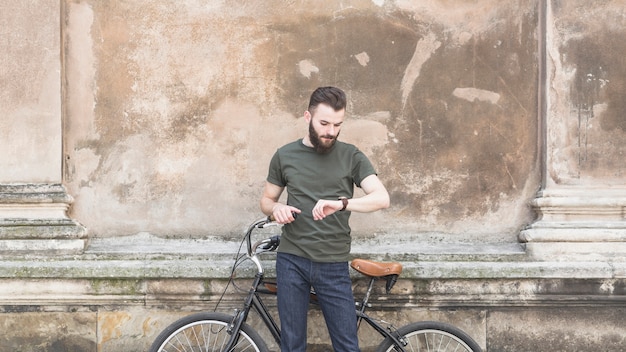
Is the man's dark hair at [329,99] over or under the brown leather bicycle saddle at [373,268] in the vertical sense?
over

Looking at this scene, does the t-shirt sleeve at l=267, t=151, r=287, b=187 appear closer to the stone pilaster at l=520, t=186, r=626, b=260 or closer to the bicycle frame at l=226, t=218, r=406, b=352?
the bicycle frame at l=226, t=218, r=406, b=352

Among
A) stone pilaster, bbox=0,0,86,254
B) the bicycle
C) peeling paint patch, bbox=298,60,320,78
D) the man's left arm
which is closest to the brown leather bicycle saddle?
the bicycle

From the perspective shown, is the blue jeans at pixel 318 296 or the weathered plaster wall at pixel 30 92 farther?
the weathered plaster wall at pixel 30 92

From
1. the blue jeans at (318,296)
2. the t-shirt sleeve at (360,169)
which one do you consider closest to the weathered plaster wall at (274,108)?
the t-shirt sleeve at (360,169)

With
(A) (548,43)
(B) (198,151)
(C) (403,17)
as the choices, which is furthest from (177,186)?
(A) (548,43)

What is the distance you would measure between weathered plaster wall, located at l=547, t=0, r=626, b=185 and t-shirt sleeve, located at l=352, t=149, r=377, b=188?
5.51ft

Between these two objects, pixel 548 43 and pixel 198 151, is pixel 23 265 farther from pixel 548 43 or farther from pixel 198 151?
pixel 548 43

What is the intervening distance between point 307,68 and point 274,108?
37 cm

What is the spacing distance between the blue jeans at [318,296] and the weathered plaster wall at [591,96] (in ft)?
6.43

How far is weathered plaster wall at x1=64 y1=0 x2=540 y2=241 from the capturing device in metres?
5.91

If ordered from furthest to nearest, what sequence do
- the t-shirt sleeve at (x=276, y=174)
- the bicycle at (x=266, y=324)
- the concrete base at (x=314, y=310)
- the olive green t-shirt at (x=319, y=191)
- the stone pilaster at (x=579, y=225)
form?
the stone pilaster at (x=579, y=225)
the concrete base at (x=314, y=310)
the bicycle at (x=266, y=324)
the t-shirt sleeve at (x=276, y=174)
the olive green t-shirt at (x=319, y=191)

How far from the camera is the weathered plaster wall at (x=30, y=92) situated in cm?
576

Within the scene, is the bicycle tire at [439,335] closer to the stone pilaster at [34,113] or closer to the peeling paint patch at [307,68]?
the peeling paint patch at [307,68]

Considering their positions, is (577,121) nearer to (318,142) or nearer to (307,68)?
(307,68)
